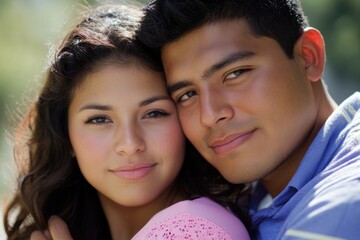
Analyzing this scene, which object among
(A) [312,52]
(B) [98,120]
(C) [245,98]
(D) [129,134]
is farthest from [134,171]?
(A) [312,52]

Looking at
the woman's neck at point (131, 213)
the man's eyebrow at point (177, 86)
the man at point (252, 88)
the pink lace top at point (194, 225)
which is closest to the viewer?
the pink lace top at point (194, 225)

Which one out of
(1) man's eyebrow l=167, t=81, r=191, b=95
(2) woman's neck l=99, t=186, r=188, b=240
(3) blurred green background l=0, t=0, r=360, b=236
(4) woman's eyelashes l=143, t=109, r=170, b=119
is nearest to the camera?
(1) man's eyebrow l=167, t=81, r=191, b=95

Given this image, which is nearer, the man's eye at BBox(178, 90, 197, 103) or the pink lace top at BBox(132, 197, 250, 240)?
the pink lace top at BBox(132, 197, 250, 240)

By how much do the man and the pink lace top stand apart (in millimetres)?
149

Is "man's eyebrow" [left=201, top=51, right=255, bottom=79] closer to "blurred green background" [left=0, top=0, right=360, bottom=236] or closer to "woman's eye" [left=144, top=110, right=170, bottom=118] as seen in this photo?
"woman's eye" [left=144, top=110, right=170, bottom=118]

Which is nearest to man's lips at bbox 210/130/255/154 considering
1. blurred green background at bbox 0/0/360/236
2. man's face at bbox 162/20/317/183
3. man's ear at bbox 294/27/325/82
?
man's face at bbox 162/20/317/183

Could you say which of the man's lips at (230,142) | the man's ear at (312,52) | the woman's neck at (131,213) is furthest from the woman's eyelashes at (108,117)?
the man's ear at (312,52)

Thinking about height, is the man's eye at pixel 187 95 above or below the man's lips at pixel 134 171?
above

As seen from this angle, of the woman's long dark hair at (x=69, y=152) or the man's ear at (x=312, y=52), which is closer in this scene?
the man's ear at (x=312, y=52)

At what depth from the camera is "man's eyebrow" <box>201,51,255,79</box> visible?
91.7 inches

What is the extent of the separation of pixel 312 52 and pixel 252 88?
1.10 feet

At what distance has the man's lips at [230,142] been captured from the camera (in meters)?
2.33

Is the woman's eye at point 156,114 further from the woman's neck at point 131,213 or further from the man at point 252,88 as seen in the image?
the woman's neck at point 131,213

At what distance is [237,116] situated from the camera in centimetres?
232
